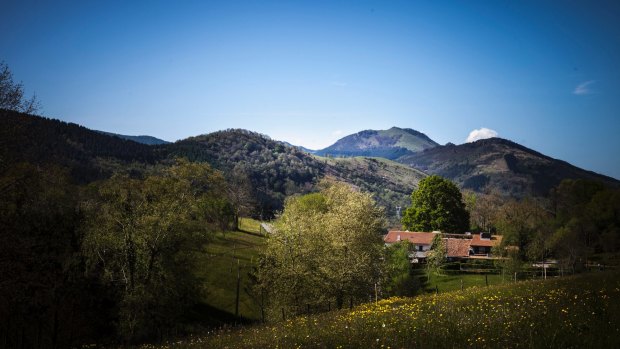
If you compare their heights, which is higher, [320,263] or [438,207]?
[438,207]

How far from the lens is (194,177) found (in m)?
65.7

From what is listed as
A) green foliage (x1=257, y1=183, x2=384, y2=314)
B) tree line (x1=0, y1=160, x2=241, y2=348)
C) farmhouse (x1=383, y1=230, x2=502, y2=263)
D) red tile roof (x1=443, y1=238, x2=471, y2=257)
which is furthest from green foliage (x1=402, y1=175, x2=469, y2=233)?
tree line (x1=0, y1=160, x2=241, y2=348)

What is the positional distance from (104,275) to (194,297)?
9.74 m

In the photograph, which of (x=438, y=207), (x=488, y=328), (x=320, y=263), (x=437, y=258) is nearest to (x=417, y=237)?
(x=438, y=207)

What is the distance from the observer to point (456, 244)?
3733 inches

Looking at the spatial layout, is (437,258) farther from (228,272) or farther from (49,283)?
(49,283)

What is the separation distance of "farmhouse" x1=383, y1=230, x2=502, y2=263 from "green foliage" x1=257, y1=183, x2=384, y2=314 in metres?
46.0

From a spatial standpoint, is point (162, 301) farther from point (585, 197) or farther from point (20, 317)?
point (585, 197)

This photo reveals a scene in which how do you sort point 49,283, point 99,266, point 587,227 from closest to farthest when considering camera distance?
1. point 49,283
2. point 99,266
3. point 587,227

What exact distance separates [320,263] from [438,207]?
69947 millimetres

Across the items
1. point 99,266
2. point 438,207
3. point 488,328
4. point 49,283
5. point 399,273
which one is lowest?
point 399,273

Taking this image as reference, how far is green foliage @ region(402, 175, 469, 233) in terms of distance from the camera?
101 m

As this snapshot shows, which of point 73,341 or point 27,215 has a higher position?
point 27,215

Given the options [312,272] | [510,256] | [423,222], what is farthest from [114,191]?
[423,222]
